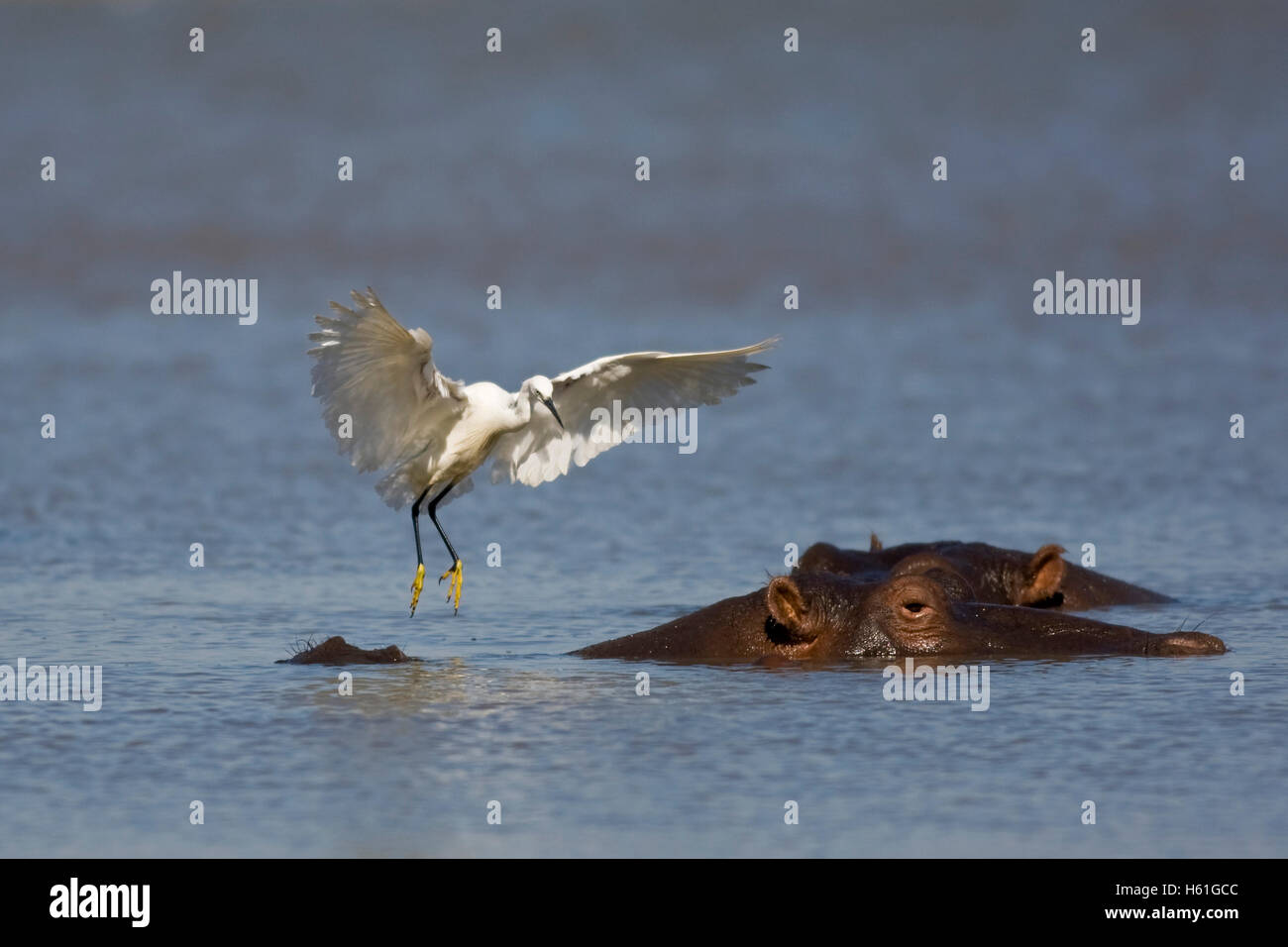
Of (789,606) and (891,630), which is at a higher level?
(789,606)

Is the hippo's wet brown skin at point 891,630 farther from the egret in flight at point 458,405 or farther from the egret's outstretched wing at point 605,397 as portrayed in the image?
the egret's outstretched wing at point 605,397

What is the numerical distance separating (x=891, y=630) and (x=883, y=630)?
42 millimetres

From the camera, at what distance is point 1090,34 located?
35219mm

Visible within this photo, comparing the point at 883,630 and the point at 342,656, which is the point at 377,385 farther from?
the point at 883,630

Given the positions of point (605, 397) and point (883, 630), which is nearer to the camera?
point (883, 630)

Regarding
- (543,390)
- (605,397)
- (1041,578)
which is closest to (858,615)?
(1041,578)

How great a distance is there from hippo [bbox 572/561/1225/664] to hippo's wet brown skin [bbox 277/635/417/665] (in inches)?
54.4

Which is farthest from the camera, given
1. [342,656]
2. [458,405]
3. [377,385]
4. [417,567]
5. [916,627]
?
[417,567]

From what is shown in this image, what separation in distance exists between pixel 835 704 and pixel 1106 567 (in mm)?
5933

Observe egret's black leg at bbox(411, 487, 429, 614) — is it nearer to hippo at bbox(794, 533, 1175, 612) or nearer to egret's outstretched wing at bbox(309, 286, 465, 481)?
egret's outstretched wing at bbox(309, 286, 465, 481)

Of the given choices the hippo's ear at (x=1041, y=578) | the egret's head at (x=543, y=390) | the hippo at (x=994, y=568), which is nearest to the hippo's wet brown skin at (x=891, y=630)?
the hippo at (x=994, y=568)

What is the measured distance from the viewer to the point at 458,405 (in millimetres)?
13328

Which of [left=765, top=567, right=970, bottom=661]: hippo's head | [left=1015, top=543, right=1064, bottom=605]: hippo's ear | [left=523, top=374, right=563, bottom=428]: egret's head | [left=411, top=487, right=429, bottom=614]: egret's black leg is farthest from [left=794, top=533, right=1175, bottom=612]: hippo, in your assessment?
[left=411, top=487, right=429, bottom=614]: egret's black leg
